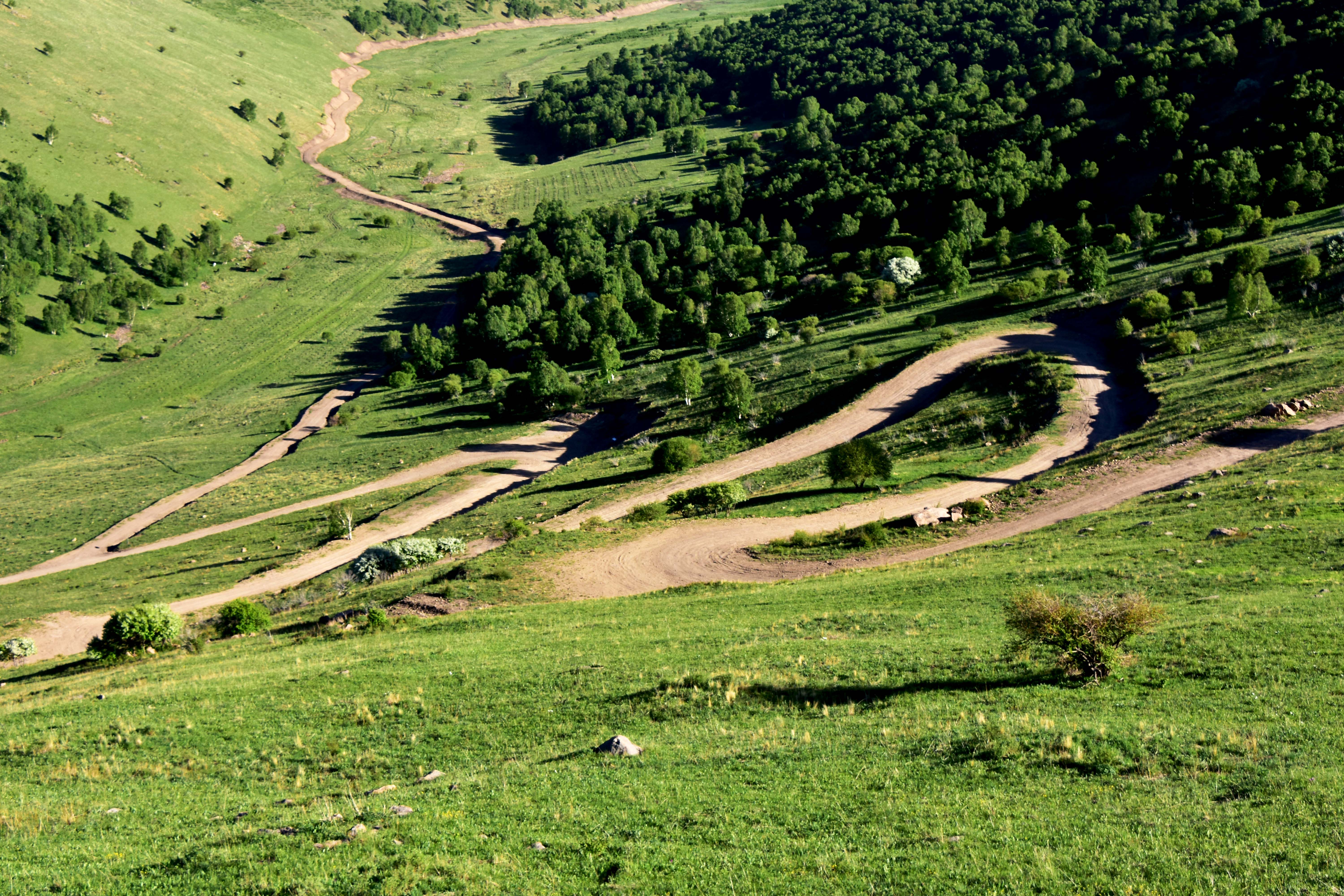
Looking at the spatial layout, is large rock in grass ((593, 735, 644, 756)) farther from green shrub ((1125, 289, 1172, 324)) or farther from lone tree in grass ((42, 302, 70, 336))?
lone tree in grass ((42, 302, 70, 336))

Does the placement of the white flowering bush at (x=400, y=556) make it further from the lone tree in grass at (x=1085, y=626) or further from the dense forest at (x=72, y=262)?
the dense forest at (x=72, y=262)

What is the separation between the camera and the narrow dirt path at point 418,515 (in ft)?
179

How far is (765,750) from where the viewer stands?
1977 centimetres

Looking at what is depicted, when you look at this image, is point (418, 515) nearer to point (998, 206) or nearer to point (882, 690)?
point (882, 690)

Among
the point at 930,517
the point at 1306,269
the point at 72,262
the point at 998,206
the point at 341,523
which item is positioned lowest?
the point at 341,523

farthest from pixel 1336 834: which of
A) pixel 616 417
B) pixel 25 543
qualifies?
pixel 25 543

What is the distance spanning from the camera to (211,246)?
17538 centimetres

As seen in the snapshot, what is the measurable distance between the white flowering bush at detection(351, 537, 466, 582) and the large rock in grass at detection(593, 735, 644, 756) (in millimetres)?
36677

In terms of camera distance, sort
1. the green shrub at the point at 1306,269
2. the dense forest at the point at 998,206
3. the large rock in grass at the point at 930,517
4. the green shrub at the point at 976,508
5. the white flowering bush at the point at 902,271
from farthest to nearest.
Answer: the white flowering bush at the point at 902,271
the dense forest at the point at 998,206
the green shrub at the point at 1306,269
the green shrub at the point at 976,508
the large rock in grass at the point at 930,517

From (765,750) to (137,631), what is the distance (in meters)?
37.6

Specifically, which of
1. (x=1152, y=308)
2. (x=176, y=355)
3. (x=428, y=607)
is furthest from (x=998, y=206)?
(x=176, y=355)

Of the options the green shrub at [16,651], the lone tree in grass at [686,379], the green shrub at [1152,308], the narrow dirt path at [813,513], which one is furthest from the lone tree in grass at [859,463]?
the green shrub at [16,651]

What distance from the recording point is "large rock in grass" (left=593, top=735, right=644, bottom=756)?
20219mm

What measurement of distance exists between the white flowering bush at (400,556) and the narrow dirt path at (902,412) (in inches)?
296
